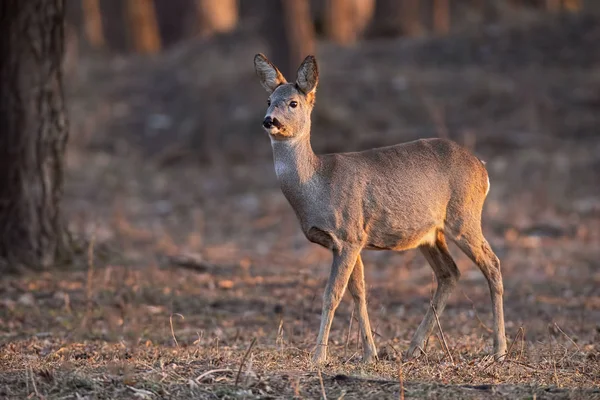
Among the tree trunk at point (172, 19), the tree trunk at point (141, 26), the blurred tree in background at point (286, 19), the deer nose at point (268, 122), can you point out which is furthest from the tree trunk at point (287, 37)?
the deer nose at point (268, 122)

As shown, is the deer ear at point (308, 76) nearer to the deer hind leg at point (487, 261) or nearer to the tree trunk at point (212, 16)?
the deer hind leg at point (487, 261)

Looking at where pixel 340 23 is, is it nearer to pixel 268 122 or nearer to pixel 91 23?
pixel 91 23

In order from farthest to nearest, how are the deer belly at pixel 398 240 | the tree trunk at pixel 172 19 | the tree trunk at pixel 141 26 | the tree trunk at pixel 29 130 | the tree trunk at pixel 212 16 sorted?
the tree trunk at pixel 172 19 → the tree trunk at pixel 141 26 → the tree trunk at pixel 212 16 → the tree trunk at pixel 29 130 → the deer belly at pixel 398 240

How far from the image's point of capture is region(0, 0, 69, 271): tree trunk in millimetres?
9516

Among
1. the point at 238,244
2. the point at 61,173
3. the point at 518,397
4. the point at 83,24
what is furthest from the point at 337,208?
the point at 83,24

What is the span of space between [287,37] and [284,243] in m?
6.16

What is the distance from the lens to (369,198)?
276 inches

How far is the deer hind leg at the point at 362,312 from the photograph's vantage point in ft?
22.6

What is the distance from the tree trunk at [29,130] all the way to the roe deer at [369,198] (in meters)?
3.13

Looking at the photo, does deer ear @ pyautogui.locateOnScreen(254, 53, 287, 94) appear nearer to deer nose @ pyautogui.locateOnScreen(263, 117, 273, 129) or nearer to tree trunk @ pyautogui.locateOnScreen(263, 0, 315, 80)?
deer nose @ pyautogui.locateOnScreen(263, 117, 273, 129)

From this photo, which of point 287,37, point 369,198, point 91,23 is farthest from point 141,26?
point 369,198

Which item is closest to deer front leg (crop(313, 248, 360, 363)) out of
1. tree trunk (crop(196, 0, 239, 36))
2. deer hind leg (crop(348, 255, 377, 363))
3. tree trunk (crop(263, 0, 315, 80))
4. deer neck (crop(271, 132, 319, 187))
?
deer hind leg (crop(348, 255, 377, 363))

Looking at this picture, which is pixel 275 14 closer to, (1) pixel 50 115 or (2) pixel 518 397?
(1) pixel 50 115

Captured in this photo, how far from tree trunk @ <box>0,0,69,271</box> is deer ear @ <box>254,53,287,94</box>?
10.2 ft
